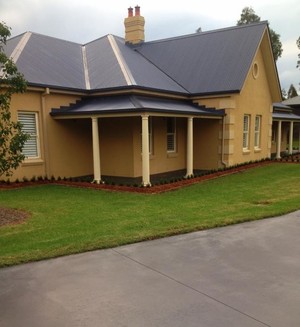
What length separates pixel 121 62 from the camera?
49.7ft

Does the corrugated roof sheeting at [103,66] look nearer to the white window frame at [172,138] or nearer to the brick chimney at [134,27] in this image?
the brick chimney at [134,27]

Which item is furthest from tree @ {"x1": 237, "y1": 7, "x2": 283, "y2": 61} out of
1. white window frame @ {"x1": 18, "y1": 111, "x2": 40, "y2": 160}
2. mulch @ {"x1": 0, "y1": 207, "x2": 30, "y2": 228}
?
mulch @ {"x1": 0, "y1": 207, "x2": 30, "y2": 228}

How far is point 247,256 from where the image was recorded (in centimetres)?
526

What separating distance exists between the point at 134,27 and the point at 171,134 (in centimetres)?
784

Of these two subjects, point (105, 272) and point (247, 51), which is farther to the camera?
point (247, 51)

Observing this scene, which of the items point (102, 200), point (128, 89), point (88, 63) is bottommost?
point (102, 200)

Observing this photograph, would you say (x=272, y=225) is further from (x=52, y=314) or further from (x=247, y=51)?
(x=247, y=51)

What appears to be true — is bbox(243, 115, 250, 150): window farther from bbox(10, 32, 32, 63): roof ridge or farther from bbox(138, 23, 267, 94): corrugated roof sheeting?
bbox(10, 32, 32, 63): roof ridge

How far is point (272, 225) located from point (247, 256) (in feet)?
6.32

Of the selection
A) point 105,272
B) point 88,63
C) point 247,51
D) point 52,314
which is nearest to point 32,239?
point 105,272

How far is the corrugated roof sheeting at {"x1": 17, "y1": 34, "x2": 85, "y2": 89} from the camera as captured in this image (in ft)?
42.8

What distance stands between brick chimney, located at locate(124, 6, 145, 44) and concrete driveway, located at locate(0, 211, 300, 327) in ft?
53.8

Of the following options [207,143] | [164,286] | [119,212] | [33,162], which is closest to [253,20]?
[207,143]

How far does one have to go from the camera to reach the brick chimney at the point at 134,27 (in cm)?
1981
